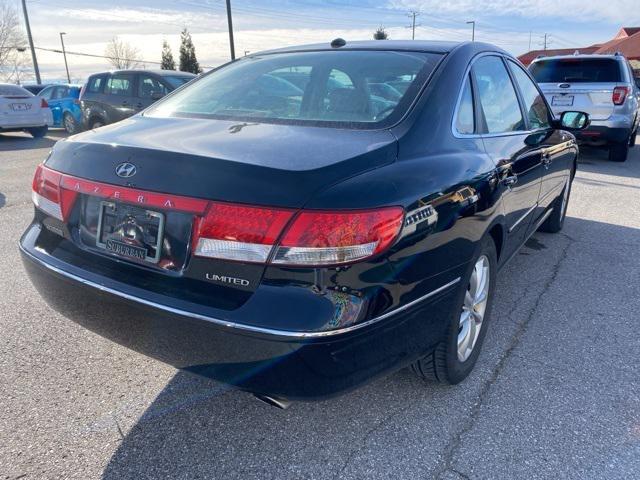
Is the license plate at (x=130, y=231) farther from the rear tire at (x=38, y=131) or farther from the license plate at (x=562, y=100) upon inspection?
the rear tire at (x=38, y=131)

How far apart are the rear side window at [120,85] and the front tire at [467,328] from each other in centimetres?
1001

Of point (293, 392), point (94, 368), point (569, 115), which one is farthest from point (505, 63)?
point (94, 368)

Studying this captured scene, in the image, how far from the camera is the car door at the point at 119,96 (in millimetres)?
10914

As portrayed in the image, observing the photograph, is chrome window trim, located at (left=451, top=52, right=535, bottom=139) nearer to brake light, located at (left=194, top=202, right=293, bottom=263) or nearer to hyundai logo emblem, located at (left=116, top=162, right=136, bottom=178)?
brake light, located at (left=194, top=202, right=293, bottom=263)

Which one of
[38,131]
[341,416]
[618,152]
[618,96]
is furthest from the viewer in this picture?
[38,131]

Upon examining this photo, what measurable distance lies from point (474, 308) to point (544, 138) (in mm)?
1665

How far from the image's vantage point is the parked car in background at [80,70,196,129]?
10.6 m

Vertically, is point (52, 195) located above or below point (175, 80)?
above

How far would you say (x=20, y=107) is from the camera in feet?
42.7

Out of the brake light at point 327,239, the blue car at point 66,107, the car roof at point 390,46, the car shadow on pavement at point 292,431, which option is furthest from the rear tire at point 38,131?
the brake light at point 327,239

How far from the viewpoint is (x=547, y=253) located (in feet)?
15.2

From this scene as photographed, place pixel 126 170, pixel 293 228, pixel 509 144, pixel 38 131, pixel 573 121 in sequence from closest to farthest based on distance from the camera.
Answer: pixel 293 228, pixel 126 170, pixel 509 144, pixel 573 121, pixel 38 131

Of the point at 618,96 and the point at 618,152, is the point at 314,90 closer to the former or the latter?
the point at 618,96

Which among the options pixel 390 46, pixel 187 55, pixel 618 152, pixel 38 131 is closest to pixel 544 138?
pixel 390 46
